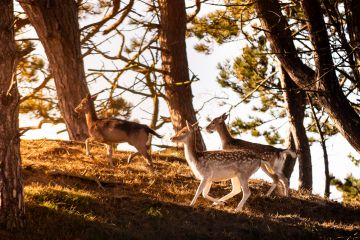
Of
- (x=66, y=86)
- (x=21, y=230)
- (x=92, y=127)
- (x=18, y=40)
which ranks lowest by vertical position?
(x=21, y=230)

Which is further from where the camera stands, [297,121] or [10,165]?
[297,121]

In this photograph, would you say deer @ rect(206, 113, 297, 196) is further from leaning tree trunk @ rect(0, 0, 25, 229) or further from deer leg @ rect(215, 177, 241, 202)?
leaning tree trunk @ rect(0, 0, 25, 229)

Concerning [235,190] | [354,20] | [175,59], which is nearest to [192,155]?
[235,190]

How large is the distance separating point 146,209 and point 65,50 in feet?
26.0

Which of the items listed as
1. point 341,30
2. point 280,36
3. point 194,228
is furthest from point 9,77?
point 341,30

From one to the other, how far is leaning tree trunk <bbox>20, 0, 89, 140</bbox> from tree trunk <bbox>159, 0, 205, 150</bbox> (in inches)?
89.7

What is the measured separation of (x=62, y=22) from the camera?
1906cm

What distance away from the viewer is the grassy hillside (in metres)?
11.3

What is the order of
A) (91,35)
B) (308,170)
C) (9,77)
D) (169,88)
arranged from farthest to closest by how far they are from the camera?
1. (91,35)
2. (169,88)
3. (308,170)
4. (9,77)

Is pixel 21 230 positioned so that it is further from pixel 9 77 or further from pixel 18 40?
pixel 18 40

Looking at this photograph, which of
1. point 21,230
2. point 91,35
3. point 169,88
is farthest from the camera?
point 91,35

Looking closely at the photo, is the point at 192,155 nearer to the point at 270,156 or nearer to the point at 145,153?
the point at 270,156

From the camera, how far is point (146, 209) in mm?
12352

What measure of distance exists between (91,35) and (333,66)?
38.5 feet
